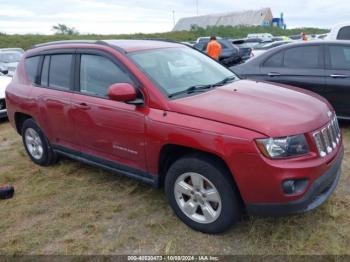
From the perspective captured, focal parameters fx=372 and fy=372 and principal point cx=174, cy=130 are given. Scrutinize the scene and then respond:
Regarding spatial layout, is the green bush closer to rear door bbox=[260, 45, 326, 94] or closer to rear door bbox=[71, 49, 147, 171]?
rear door bbox=[260, 45, 326, 94]

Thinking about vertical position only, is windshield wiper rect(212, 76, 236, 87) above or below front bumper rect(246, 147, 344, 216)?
above

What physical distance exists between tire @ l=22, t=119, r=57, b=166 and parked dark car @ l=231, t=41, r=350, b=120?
364 centimetres

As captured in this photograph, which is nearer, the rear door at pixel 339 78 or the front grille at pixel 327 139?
the front grille at pixel 327 139

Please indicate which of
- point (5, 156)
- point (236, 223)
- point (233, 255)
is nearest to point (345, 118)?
point (236, 223)

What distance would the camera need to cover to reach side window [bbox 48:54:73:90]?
441cm

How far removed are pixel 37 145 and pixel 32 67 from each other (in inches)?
42.7

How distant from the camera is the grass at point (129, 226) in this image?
3.18m

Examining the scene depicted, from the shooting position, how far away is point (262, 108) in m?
3.13

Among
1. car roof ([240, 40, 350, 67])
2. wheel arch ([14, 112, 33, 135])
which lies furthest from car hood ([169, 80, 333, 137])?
wheel arch ([14, 112, 33, 135])

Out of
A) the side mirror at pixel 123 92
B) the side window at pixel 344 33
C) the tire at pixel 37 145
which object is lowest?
the tire at pixel 37 145

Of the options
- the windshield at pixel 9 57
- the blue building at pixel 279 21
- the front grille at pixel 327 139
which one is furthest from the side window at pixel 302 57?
the blue building at pixel 279 21

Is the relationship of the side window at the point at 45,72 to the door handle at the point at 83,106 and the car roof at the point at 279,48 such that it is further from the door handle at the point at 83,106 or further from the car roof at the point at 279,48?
the car roof at the point at 279,48

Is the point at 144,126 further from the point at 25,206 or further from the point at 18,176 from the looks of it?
the point at 18,176

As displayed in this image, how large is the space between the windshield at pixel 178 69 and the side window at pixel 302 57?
233cm
